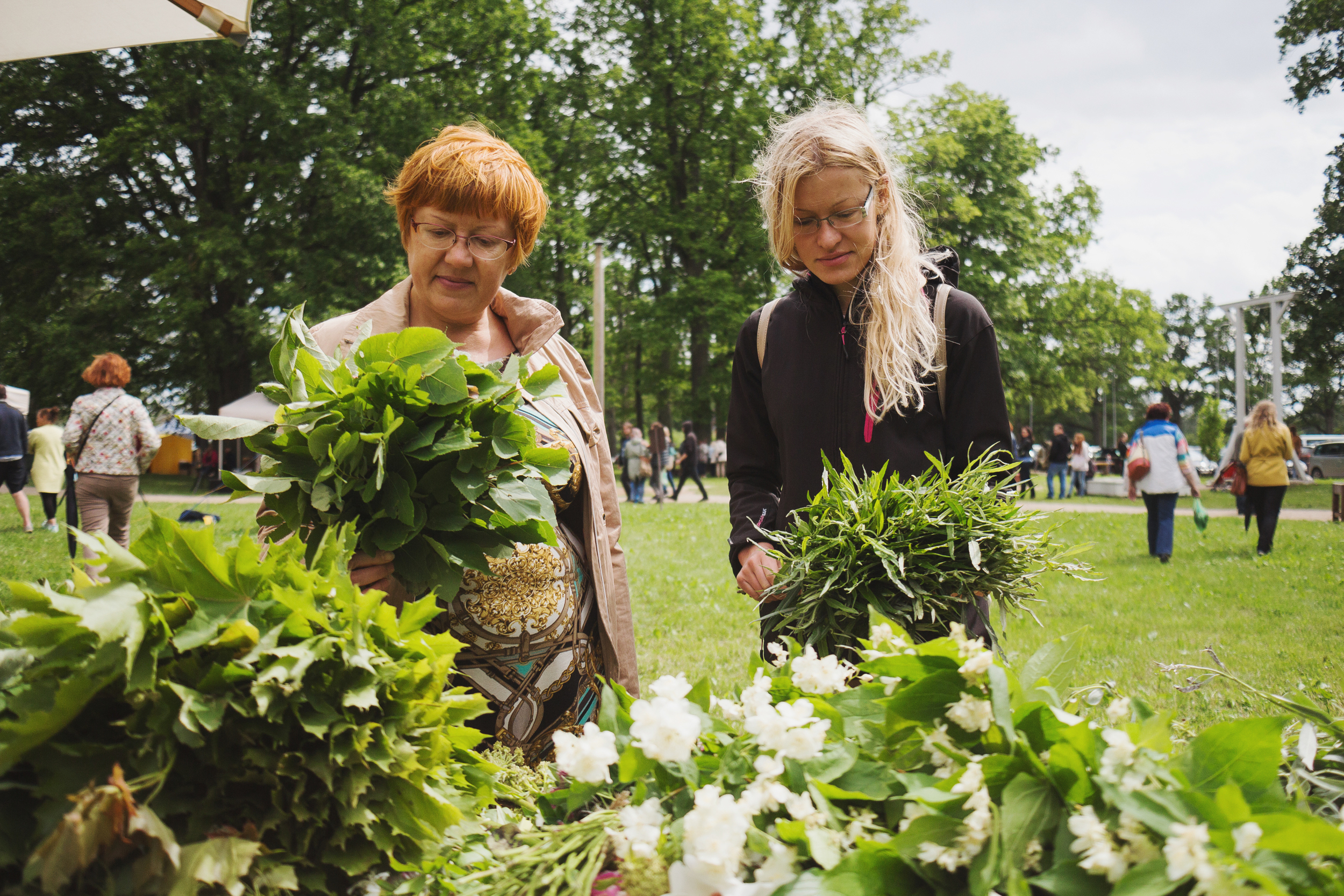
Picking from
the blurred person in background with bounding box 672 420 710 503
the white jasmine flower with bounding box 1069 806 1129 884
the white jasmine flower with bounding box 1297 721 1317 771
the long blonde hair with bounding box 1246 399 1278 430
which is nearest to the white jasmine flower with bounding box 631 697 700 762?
the white jasmine flower with bounding box 1069 806 1129 884

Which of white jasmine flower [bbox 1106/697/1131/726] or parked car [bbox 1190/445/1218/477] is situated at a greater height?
white jasmine flower [bbox 1106/697/1131/726]

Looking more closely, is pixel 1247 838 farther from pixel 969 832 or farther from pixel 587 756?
pixel 587 756

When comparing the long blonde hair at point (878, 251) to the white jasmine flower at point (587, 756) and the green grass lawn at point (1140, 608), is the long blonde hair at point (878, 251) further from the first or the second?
the white jasmine flower at point (587, 756)

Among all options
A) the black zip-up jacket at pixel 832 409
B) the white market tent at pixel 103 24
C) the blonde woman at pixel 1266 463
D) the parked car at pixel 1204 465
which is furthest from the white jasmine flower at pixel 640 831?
the parked car at pixel 1204 465

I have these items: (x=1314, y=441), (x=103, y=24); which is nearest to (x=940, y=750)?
(x=103, y=24)

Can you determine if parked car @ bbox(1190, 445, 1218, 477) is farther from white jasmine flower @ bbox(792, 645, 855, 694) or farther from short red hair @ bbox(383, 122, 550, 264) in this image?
white jasmine flower @ bbox(792, 645, 855, 694)

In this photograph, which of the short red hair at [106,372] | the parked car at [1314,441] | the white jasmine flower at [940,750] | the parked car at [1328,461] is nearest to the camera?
the white jasmine flower at [940,750]

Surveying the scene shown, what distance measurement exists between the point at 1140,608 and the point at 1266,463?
3978 mm

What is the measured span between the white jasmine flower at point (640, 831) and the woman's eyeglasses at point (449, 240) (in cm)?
143

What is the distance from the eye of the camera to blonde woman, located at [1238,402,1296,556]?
10031 millimetres

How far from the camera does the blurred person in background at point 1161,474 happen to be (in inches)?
382

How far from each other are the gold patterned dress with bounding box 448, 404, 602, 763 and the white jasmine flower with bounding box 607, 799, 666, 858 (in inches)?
36.3

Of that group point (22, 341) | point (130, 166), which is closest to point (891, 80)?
point (130, 166)

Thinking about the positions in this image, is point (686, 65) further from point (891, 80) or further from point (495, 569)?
point (495, 569)
